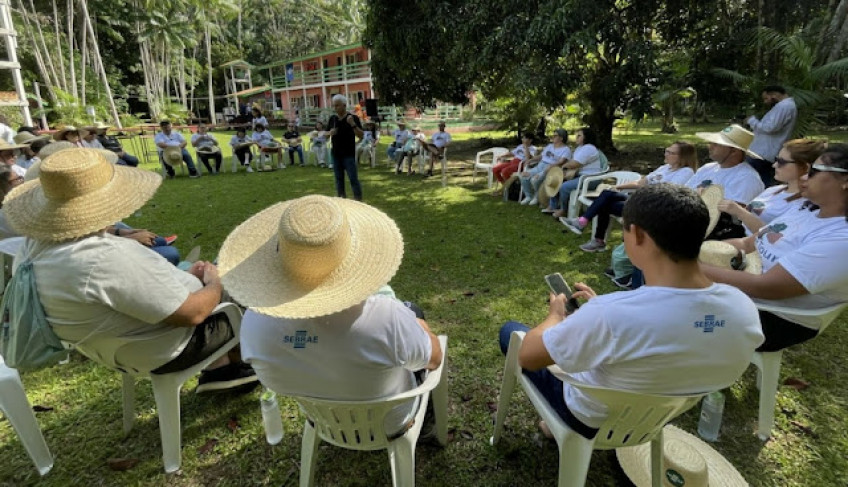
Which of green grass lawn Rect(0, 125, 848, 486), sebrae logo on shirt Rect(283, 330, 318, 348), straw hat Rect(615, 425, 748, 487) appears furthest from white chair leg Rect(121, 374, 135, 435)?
straw hat Rect(615, 425, 748, 487)

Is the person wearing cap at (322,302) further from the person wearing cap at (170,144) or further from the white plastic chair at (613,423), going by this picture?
the person wearing cap at (170,144)

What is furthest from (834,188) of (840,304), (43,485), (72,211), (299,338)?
(43,485)

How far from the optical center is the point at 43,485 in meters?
2.13

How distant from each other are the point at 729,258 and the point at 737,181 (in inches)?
63.4

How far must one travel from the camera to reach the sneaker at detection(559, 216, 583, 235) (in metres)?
5.70

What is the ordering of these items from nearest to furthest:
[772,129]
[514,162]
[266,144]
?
[772,129] → [514,162] → [266,144]

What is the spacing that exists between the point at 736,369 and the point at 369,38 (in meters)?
11.3

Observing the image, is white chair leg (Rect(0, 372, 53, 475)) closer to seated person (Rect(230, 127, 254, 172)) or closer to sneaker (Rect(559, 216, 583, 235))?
sneaker (Rect(559, 216, 583, 235))

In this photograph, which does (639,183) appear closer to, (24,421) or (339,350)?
(339,350)

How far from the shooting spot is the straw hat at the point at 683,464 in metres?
1.82

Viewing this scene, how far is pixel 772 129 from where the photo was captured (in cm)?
561

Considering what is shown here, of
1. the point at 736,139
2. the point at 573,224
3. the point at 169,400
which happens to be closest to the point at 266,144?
the point at 573,224

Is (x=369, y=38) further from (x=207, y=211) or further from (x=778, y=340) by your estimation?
(x=778, y=340)

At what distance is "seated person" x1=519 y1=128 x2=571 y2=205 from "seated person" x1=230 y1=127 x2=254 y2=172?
7550 mm
